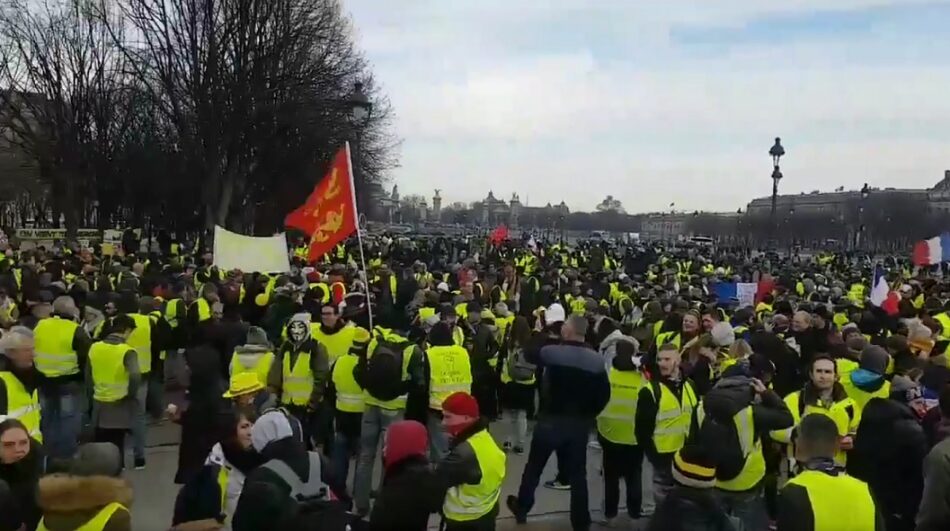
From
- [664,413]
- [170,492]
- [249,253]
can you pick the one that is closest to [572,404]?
[664,413]

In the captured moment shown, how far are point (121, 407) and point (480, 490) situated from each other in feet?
14.3

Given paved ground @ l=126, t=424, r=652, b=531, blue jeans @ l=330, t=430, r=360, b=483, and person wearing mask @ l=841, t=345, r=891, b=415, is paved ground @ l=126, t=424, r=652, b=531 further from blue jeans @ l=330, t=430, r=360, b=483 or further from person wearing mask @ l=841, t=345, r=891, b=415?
person wearing mask @ l=841, t=345, r=891, b=415

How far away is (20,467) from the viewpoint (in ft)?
15.2

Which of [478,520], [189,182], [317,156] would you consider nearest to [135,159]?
Result: [189,182]

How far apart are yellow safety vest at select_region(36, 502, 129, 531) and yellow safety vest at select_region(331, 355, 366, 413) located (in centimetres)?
395

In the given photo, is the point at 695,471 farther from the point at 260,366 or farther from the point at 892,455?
the point at 260,366

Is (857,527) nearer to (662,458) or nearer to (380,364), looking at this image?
(662,458)

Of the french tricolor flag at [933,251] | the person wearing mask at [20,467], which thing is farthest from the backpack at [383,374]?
the french tricolor flag at [933,251]

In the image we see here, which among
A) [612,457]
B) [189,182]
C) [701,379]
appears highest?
[189,182]

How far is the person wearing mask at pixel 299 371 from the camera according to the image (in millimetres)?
7660

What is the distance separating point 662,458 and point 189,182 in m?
29.4

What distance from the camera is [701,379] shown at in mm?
7828

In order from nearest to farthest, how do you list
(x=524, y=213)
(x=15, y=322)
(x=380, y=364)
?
(x=380, y=364) < (x=15, y=322) < (x=524, y=213)

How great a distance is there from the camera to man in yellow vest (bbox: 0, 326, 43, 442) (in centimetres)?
597
